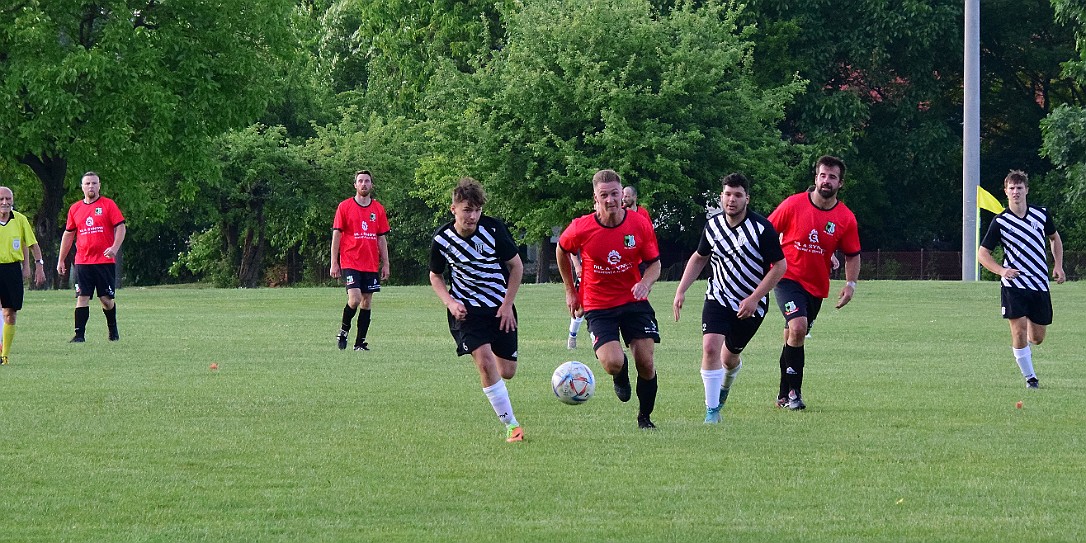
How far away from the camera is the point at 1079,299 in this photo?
32.9 m

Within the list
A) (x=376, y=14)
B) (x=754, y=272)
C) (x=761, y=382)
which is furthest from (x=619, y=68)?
(x=754, y=272)

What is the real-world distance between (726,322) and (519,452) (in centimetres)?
232

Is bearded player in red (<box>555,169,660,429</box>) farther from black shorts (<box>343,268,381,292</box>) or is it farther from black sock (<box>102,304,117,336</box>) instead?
black sock (<box>102,304,117,336</box>)

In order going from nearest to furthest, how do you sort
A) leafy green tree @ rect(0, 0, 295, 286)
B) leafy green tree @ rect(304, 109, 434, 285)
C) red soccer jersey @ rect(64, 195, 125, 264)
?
red soccer jersey @ rect(64, 195, 125, 264) → leafy green tree @ rect(0, 0, 295, 286) → leafy green tree @ rect(304, 109, 434, 285)

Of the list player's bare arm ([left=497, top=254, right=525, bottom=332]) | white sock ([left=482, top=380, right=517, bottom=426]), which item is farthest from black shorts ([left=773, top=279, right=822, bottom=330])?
white sock ([left=482, top=380, right=517, bottom=426])

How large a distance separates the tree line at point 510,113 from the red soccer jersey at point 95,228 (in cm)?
2263

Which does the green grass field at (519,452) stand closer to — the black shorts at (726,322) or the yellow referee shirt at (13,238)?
the black shorts at (726,322)

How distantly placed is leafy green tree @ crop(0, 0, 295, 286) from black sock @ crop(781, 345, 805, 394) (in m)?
32.3

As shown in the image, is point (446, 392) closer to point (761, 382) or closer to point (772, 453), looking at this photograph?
point (761, 382)

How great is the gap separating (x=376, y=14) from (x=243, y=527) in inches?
2266

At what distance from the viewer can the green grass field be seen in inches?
290

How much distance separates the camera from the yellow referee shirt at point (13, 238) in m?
16.8

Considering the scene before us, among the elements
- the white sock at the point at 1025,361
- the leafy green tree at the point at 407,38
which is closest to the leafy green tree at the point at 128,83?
the leafy green tree at the point at 407,38

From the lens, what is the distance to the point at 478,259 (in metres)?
10.4
